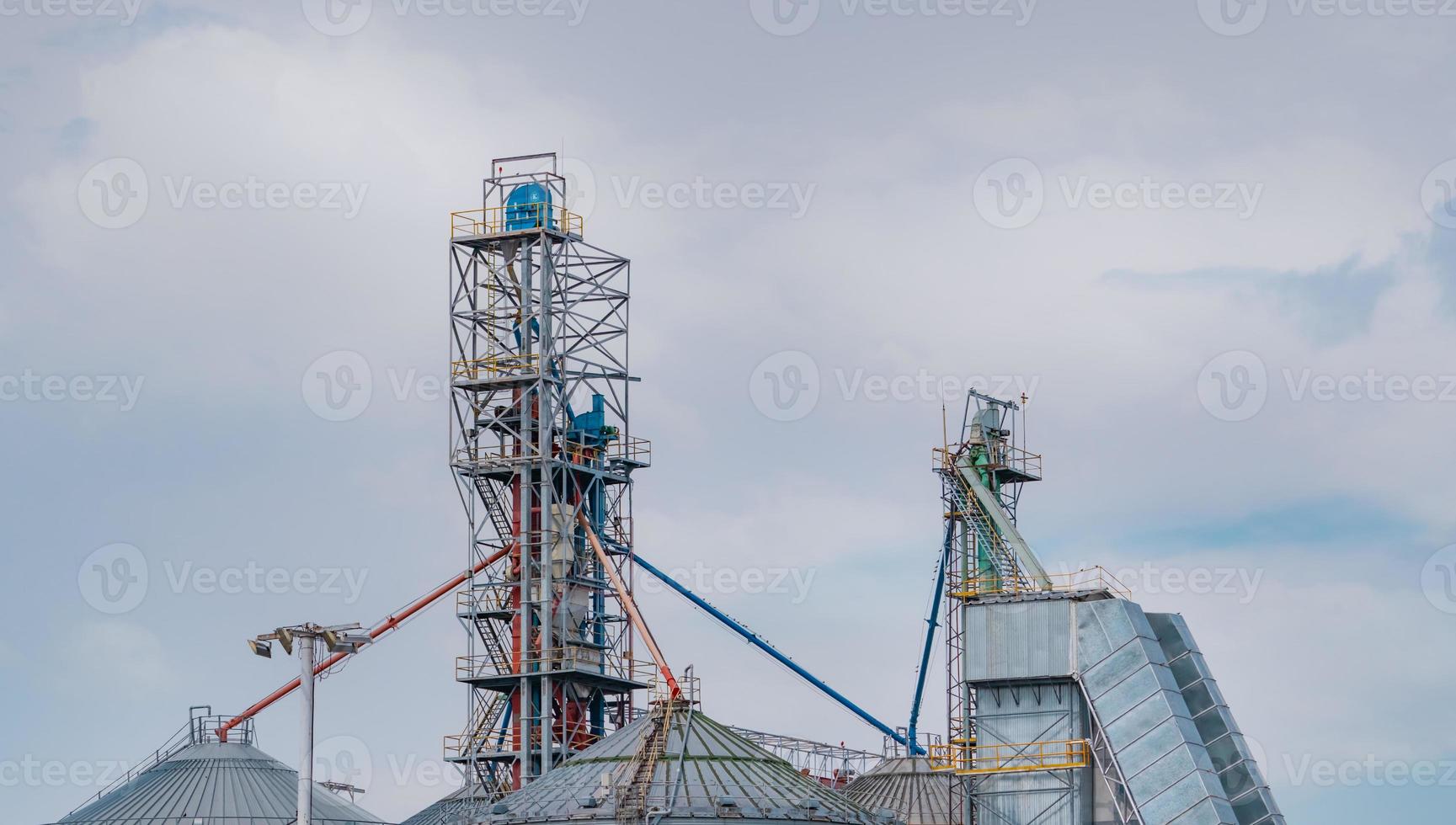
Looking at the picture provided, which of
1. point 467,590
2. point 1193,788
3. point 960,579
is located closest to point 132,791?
point 467,590

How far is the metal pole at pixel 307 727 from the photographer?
79.1 metres

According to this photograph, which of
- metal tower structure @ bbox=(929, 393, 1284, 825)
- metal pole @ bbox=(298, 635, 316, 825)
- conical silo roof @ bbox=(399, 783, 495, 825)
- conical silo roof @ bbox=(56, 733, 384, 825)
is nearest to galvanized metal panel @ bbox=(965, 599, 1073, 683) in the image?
metal tower structure @ bbox=(929, 393, 1284, 825)

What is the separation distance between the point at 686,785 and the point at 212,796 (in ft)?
92.2


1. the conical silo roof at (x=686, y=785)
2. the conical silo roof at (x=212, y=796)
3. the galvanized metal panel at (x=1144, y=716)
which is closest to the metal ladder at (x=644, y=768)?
the conical silo roof at (x=686, y=785)

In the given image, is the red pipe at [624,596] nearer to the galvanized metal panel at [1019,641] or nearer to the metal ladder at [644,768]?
the metal ladder at [644,768]

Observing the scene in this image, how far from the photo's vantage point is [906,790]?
4119 inches

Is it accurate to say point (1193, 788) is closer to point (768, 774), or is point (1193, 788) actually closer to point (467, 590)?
point (768, 774)

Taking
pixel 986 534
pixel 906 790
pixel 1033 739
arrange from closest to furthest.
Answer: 1. pixel 1033 739
2. pixel 986 534
3. pixel 906 790

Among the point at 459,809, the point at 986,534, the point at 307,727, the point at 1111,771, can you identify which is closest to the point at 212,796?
the point at 459,809

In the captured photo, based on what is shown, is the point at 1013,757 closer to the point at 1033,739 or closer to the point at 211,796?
the point at 1033,739

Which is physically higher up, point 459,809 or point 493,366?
point 493,366

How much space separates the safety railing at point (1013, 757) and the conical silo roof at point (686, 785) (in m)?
3.63

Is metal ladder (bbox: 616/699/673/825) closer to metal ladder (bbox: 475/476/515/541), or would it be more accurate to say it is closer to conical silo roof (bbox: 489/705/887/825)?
conical silo roof (bbox: 489/705/887/825)

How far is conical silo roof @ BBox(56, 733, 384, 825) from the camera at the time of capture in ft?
343
